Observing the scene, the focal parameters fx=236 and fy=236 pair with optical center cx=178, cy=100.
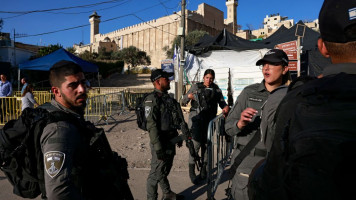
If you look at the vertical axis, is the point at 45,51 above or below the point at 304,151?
above

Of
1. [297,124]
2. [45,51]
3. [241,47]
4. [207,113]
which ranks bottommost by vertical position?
[207,113]

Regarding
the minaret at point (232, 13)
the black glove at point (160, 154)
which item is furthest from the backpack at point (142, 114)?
the minaret at point (232, 13)

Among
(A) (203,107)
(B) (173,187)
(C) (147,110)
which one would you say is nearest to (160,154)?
(C) (147,110)

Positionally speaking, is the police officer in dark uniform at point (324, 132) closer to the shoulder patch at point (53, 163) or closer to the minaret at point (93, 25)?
the shoulder patch at point (53, 163)

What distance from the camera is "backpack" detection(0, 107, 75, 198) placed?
1.34 meters

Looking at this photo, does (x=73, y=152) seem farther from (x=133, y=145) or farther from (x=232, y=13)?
(x=232, y=13)

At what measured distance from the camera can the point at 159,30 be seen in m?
60.7

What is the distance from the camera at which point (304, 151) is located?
24.8 inches

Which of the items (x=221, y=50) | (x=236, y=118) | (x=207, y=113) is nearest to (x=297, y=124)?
(x=236, y=118)

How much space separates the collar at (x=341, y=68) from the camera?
74 centimetres

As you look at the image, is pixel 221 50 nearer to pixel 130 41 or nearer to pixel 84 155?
pixel 84 155

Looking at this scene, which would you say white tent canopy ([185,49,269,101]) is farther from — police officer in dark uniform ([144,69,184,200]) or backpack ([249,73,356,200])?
backpack ([249,73,356,200])

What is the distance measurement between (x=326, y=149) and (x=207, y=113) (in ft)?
12.6

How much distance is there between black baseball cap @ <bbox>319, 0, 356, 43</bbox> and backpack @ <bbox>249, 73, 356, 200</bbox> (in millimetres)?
156
